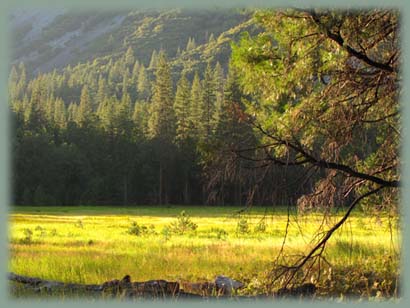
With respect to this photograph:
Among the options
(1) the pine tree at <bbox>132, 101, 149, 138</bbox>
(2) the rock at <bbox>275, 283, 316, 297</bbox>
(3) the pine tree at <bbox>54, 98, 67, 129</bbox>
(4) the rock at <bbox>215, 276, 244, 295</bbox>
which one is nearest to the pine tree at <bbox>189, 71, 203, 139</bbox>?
(1) the pine tree at <bbox>132, 101, 149, 138</bbox>

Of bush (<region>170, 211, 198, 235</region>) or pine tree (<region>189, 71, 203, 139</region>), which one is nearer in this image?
bush (<region>170, 211, 198, 235</region>)

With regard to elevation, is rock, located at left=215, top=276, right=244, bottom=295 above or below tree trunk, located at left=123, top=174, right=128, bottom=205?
below

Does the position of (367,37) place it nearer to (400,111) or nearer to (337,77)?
(337,77)

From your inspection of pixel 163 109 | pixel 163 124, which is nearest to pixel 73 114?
pixel 163 124

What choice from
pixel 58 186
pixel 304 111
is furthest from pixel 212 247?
pixel 58 186

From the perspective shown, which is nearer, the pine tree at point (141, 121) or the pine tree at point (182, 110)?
the pine tree at point (182, 110)

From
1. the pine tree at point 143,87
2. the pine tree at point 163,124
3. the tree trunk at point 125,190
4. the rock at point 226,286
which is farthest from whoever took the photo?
the pine tree at point 143,87

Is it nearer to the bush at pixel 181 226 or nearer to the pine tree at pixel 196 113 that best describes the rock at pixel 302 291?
the bush at pixel 181 226

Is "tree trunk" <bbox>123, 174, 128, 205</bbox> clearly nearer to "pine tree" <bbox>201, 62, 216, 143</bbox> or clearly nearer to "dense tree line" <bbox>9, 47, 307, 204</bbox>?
"dense tree line" <bbox>9, 47, 307, 204</bbox>

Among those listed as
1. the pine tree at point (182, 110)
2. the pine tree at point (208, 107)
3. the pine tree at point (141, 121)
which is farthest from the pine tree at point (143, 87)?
the pine tree at point (208, 107)

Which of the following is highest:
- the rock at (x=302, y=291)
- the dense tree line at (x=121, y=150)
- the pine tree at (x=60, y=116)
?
the pine tree at (x=60, y=116)

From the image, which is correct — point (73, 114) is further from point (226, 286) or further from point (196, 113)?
point (226, 286)

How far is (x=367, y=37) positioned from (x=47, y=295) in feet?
20.1

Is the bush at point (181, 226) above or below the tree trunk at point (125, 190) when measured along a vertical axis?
below
